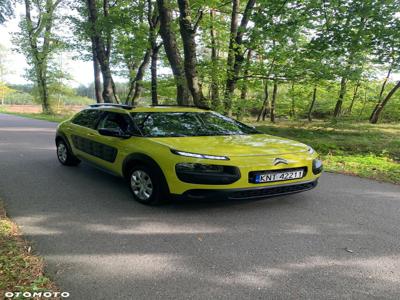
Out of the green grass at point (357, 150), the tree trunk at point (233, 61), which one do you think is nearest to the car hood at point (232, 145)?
the green grass at point (357, 150)

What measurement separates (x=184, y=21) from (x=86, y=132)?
5667 mm

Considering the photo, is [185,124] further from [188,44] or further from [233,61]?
[233,61]

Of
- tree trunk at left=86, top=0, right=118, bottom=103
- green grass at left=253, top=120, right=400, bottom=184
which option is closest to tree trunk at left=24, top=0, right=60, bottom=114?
tree trunk at left=86, top=0, right=118, bottom=103

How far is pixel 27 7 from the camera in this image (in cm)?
2997

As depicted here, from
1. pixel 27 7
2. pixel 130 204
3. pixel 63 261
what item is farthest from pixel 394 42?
pixel 27 7

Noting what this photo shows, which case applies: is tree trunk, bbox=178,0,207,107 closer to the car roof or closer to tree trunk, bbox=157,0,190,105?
tree trunk, bbox=157,0,190,105

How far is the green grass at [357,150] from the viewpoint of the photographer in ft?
23.6

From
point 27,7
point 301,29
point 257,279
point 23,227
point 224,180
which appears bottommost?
point 23,227

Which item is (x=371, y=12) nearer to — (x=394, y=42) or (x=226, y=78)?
(x=394, y=42)

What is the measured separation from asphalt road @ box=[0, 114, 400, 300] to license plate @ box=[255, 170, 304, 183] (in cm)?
48

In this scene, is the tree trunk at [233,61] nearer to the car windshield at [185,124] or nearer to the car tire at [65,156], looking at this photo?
the car tire at [65,156]

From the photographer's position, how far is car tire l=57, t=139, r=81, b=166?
6934mm

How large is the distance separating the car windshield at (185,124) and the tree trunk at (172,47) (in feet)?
16.5

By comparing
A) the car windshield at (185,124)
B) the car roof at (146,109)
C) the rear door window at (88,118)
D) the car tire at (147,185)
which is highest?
the car roof at (146,109)
